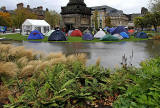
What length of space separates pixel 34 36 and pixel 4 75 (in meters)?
22.4

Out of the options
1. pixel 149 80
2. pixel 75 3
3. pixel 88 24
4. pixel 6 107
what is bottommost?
pixel 6 107

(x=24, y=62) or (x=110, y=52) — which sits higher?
(x=24, y=62)

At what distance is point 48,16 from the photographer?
72.8m

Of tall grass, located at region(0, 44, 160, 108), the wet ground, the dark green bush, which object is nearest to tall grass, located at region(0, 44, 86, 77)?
tall grass, located at region(0, 44, 160, 108)

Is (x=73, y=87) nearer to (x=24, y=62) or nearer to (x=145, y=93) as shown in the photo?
(x=145, y=93)

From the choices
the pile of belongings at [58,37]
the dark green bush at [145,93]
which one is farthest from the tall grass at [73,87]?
the pile of belongings at [58,37]

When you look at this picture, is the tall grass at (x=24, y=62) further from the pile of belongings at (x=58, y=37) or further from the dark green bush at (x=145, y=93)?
the pile of belongings at (x=58, y=37)

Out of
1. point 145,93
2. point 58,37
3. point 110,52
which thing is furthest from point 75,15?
point 145,93

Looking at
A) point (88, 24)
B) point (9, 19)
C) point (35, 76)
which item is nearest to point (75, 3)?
point (88, 24)

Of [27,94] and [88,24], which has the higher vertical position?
[88,24]

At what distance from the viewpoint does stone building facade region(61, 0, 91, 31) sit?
38.0 meters

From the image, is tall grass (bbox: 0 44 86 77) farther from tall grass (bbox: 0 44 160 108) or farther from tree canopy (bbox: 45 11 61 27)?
tree canopy (bbox: 45 11 61 27)

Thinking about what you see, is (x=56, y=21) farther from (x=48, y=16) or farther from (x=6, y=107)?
(x=6, y=107)

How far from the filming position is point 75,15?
3794cm
